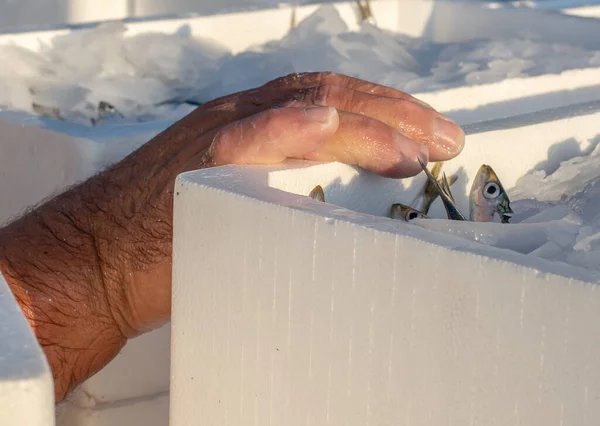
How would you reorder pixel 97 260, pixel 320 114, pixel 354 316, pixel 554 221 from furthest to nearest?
pixel 97 260
pixel 320 114
pixel 554 221
pixel 354 316

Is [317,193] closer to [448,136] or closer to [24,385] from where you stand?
[448,136]

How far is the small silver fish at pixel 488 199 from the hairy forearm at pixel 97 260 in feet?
1.52

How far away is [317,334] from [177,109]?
5.75 ft

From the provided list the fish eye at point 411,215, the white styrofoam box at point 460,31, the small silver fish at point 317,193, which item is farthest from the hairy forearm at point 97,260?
the white styrofoam box at point 460,31

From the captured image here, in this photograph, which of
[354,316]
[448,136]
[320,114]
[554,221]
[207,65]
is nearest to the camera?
[354,316]

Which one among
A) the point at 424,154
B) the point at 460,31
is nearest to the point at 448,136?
the point at 424,154

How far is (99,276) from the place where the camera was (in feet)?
6.20

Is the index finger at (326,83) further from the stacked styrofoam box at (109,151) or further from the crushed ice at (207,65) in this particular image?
the crushed ice at (207,65)

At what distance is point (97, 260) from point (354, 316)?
72 cm

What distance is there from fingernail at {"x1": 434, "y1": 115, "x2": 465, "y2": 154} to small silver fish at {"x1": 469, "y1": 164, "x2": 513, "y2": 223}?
0.28 feet

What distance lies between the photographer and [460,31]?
13.9 ft

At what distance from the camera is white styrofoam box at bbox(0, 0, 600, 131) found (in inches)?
109

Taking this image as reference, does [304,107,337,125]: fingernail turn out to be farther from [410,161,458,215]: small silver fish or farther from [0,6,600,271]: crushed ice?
[0,6,600,271]: crushed ice

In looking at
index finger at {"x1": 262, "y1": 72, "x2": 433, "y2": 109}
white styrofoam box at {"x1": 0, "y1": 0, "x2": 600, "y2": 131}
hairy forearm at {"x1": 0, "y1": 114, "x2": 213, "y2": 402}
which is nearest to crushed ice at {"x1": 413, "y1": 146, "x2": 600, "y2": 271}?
index finger at {"x1": 262, "y1": 72, "x2": 433, "y2": 109}
